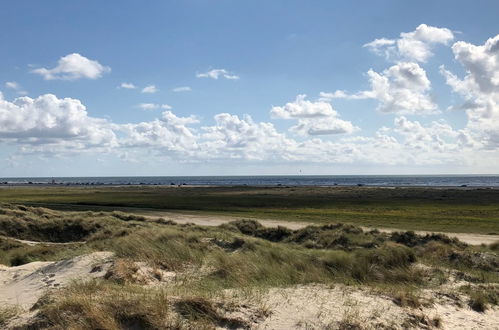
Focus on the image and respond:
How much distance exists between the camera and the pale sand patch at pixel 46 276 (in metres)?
11.1

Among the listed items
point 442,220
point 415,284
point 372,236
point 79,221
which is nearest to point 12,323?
point 415,284

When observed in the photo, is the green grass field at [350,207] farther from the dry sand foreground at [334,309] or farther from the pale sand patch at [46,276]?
the pale sand patch at [46,276]

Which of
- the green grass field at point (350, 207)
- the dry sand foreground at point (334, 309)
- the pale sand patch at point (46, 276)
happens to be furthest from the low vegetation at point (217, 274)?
the green grass field at point (350, 207)

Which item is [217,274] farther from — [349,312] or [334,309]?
[349,312]

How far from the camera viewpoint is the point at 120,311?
296 inches

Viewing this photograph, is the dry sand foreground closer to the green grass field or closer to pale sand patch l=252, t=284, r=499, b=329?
pale sand patch l=252, t=284, r=499, b=329

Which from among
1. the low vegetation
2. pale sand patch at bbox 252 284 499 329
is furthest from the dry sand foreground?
the low vegetation

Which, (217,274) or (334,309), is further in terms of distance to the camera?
(217,274)

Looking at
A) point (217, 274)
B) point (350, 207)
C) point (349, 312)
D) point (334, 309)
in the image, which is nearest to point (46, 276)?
point (217, 274)

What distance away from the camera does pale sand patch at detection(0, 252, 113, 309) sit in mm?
11087

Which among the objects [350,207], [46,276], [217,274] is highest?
[217,274]

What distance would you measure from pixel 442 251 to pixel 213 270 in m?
11.2

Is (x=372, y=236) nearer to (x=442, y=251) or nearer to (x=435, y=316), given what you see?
(x=442, y=251)

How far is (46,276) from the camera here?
12672 mm
